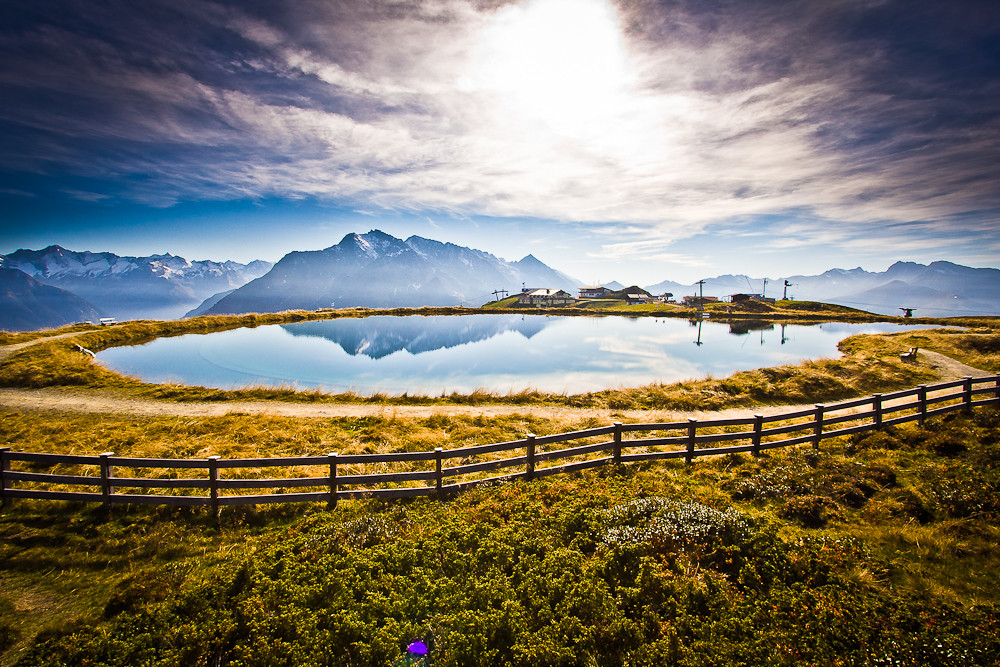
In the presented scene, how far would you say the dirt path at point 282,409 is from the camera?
2109 cm

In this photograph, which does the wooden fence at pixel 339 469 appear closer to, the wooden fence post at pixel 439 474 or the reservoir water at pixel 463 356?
A: the wooden fence post at pixel 439 474

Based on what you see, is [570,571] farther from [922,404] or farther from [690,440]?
[922,404]

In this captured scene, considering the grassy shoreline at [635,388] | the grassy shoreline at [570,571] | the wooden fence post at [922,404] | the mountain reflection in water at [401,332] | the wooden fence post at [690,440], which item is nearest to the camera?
the grassy shoreline at [570,571]

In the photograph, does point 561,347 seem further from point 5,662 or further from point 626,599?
point 5,662

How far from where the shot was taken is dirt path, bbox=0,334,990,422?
830 inches

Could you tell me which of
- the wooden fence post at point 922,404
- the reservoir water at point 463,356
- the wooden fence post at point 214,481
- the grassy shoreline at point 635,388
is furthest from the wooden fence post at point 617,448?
the reservoir water at point 463,356

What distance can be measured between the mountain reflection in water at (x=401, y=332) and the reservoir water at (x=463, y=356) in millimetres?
271

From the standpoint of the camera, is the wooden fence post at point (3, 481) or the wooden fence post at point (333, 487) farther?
the wooden fence post at point (333, 487)

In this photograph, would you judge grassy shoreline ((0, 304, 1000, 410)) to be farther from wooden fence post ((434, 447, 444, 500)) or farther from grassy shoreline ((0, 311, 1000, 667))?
wooden fence post ((434, 447, 444, 500))

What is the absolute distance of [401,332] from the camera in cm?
6431

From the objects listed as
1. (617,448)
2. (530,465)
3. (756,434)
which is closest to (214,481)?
(530,465)

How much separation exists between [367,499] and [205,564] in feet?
12.5

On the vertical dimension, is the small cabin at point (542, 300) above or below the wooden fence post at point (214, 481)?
above

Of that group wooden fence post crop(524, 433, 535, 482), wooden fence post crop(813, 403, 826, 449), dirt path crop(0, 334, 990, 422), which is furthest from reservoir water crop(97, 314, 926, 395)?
wooden fence post crop(524, 433, 535, 482)
